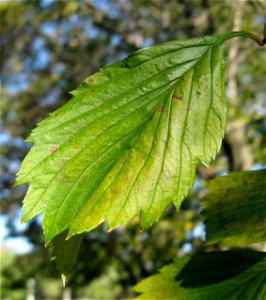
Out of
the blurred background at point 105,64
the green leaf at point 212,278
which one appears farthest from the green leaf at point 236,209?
the blurred background at point 105,64

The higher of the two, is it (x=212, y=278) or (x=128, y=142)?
(x=128, y=142)

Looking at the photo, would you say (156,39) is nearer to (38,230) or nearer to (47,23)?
(47,23)

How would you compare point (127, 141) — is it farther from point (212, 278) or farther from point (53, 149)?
point (212, 278)

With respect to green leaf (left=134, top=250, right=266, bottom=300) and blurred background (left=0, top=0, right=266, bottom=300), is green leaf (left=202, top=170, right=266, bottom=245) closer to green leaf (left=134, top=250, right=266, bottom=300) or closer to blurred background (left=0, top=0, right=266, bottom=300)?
green leaf (left=134, top=250, right=266, bottom=300)

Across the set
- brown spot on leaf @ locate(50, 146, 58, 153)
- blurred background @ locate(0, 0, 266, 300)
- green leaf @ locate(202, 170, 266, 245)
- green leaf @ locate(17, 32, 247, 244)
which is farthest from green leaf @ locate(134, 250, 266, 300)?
→ blurred background @ locate(0, 0, 266, 300)

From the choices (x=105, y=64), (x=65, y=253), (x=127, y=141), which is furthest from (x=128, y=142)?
(x=105, y=64)

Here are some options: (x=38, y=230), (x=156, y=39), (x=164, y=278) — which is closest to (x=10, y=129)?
(x=38, y=230)
